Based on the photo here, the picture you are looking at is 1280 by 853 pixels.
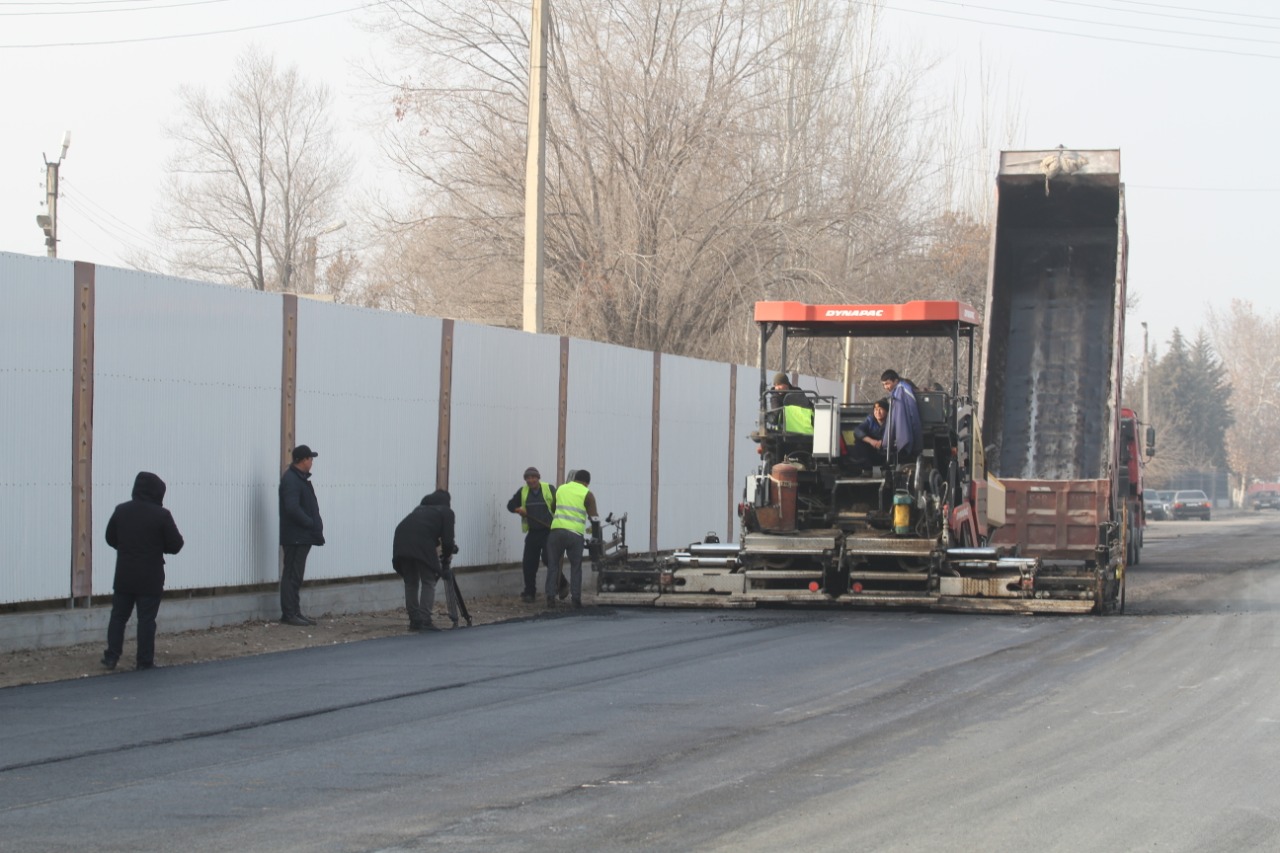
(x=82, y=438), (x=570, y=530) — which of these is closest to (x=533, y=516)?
(x=570, y=530)

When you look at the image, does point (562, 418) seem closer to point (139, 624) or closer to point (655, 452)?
point (655, 452)

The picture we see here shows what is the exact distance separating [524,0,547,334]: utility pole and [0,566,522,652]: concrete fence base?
3.27m

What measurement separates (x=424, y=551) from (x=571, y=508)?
10.4ft

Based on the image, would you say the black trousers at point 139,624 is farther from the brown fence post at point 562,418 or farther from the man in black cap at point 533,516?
the brown fence post at point 562,418

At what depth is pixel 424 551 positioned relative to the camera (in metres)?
15.3

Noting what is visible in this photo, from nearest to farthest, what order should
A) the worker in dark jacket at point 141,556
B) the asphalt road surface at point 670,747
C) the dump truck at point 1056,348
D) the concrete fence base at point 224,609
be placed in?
the asphalt road surface at point 670,747, the worker in dark jacket at point 141,556, the concrete fence base at point 224,609, the dump truck at point 1056,348

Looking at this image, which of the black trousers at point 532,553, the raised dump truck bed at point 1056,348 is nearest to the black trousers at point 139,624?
the black trousers at point 532,553

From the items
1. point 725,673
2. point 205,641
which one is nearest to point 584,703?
point 725,673

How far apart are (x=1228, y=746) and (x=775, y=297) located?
20.5 m

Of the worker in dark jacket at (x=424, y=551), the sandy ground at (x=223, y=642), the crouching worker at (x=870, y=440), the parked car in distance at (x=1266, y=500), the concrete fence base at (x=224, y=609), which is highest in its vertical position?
the crouching worker at (x=870, y=440)

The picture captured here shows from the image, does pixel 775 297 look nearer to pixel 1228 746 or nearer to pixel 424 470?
pixel 424 470

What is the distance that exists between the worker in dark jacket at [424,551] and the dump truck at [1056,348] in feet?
29.2

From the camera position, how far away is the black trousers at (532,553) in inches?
732

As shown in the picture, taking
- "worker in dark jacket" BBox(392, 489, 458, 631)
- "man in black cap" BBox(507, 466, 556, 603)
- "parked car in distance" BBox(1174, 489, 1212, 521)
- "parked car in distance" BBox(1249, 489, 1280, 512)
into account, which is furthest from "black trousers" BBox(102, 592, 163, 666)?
"parked car in distance" BBox(1249, 489, 1280, 512)
